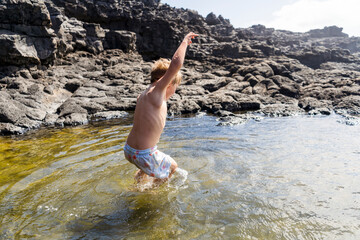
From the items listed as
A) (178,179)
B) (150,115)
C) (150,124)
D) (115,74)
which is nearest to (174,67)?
(150,115)

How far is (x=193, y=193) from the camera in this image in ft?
12.5

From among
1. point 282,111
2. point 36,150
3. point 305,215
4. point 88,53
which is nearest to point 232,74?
point 282,111

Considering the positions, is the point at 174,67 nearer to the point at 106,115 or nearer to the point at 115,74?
the point at 106,115

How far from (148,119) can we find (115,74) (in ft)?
55.6

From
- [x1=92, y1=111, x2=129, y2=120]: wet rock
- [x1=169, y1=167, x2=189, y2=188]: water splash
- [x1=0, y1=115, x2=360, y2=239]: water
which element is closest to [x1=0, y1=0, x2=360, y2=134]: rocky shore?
[x1=92, y1=111, x2=129, y2=120]: wet rock

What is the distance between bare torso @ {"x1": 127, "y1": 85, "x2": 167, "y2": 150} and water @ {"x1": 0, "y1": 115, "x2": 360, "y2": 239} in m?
0.86

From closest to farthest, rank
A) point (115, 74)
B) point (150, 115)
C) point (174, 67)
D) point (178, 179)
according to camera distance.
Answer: point (174, 67) < point (150, 115) < point (178, 179) < point (115, 74)

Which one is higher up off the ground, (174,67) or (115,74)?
(174,67)

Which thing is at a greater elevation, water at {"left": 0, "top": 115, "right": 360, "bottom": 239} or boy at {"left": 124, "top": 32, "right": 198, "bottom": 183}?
boy at {"left": 124, "top": 32, "right": 198, "bottom": 183}

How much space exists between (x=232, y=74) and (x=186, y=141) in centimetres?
1831

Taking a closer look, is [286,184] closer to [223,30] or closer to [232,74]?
[232,74]

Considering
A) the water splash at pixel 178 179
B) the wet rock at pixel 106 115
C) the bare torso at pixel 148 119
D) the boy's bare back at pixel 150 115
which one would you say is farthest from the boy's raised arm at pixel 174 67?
the wet rock at pixel 106 115

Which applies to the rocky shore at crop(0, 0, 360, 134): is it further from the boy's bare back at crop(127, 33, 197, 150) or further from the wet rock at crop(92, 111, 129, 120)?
the boy's bare back at crop(127, 33, 197, 150)

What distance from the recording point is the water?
2.87 metres
